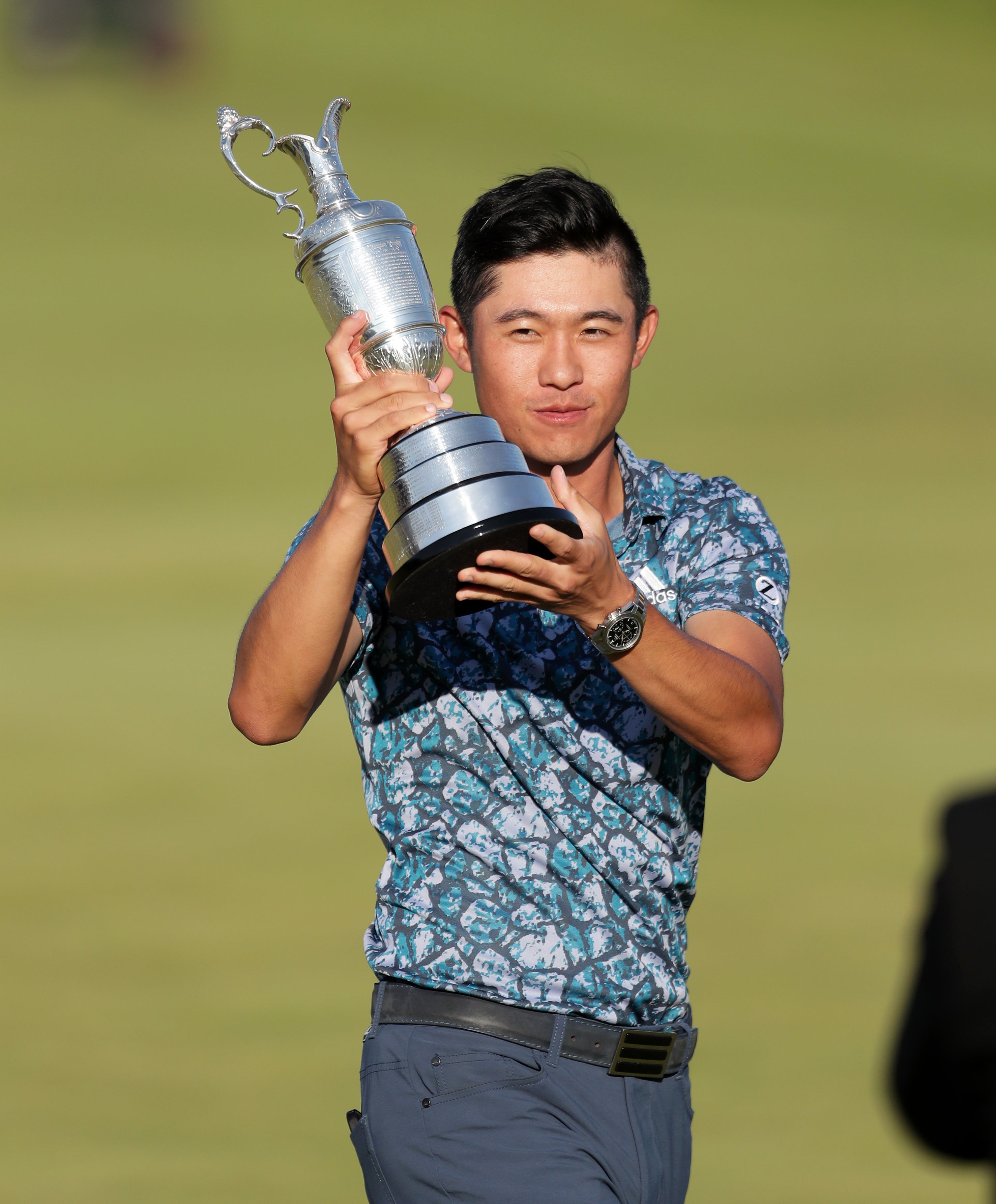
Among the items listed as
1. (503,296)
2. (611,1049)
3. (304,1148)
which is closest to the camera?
(611,1049)

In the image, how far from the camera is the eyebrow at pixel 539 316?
9.61ft

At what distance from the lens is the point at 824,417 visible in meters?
17.4

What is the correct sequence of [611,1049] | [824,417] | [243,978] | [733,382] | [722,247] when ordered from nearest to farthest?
[611,1049] → [243,978] → [824,417] → [733,382] → [722,247]

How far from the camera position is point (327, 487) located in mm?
15227

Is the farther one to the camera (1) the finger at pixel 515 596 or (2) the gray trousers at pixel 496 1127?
(2) the gray trousers at pixel 496 1127

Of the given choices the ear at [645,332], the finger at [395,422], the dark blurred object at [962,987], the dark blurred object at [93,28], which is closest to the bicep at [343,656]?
the finger at [395,422]

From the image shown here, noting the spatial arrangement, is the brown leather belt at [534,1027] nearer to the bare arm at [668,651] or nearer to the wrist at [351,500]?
the bare arm at [668,651]

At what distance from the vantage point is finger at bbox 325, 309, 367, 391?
2.53m

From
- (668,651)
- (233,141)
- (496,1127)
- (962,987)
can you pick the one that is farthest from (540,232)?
(962,987)

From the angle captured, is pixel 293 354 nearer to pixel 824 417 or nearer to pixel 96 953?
pixel 824 417

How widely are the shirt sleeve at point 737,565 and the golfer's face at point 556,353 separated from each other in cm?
24

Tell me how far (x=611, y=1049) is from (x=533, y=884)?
11.1 inches

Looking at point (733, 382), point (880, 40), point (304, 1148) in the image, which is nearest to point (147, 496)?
point (733, 382)

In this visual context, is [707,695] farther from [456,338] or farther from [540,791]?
[456,338]
